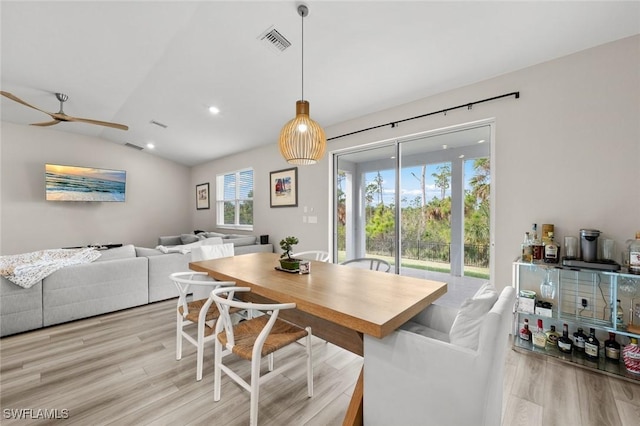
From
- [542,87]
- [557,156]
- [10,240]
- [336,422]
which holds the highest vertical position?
[542,87]

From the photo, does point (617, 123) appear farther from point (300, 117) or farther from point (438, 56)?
point (300, 117)

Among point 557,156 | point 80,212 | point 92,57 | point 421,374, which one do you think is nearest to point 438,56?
point 557,156

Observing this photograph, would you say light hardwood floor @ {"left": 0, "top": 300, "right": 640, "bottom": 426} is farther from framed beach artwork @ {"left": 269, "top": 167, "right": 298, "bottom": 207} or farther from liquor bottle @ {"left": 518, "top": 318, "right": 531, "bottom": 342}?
framed beach artwork @ {"left": 269, "top": 167, "right": 298, "bottom": 207}

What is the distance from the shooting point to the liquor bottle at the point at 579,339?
2.14m

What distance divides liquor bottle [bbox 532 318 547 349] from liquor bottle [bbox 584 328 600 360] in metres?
0.25

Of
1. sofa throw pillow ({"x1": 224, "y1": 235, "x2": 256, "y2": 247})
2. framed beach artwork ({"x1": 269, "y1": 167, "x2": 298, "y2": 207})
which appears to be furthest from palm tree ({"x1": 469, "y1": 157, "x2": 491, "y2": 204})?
sofa throw pillow ({"x1": 224, "y1": 235, "x2": 256, "y2": 247})

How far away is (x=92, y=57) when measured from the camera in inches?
117

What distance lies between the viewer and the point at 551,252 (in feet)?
7.16

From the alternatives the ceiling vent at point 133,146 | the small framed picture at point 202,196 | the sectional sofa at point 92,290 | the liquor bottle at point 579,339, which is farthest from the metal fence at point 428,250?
the ceiling vent at point 133,146

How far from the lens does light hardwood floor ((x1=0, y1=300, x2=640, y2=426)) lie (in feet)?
5.23

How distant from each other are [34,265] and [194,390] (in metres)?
2.40

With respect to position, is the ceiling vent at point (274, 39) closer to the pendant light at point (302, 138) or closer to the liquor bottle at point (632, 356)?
the pendant light at point (302, 138)

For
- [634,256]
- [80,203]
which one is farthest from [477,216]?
[80,203]

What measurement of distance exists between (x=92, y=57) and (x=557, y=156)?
4.89 m
